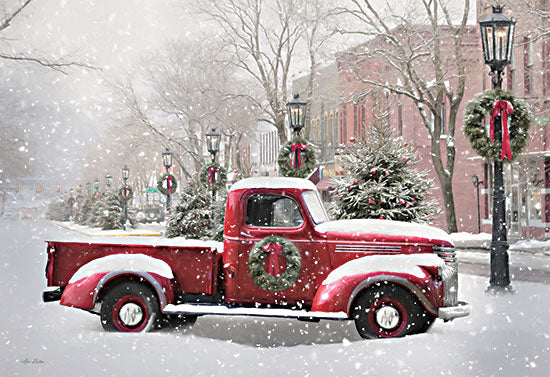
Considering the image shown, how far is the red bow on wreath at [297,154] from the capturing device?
66.5 ft

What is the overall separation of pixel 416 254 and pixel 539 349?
70.4 inches

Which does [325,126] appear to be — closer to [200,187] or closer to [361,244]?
[200,187]

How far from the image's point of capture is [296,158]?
2047 cm

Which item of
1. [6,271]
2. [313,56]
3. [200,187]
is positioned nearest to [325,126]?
[313,56]

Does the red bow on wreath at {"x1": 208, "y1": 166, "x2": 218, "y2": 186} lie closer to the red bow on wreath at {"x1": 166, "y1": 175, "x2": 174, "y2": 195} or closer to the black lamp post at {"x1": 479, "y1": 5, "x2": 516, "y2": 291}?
the red bow on wreath at {"x1": 166, "y1": 175, "x2": 174, "y2": 195}

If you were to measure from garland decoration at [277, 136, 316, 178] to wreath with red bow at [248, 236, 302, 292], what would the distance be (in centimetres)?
1084

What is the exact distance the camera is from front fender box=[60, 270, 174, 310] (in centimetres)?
950

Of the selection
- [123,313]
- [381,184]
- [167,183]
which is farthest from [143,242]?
[167,183]

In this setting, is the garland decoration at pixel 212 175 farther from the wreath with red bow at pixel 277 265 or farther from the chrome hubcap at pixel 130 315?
the wreath with red bow at pixel 277 265

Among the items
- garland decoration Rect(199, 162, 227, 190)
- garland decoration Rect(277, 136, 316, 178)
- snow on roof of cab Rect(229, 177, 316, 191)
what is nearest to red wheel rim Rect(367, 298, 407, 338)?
snow on roof of cab Rect(229, 177, 316, 191)

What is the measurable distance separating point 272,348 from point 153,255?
2.13m

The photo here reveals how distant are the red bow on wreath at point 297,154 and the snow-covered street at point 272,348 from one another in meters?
9.45

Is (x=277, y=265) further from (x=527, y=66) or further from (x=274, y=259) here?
(x=527, y=66)

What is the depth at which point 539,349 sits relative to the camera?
8.28 m
